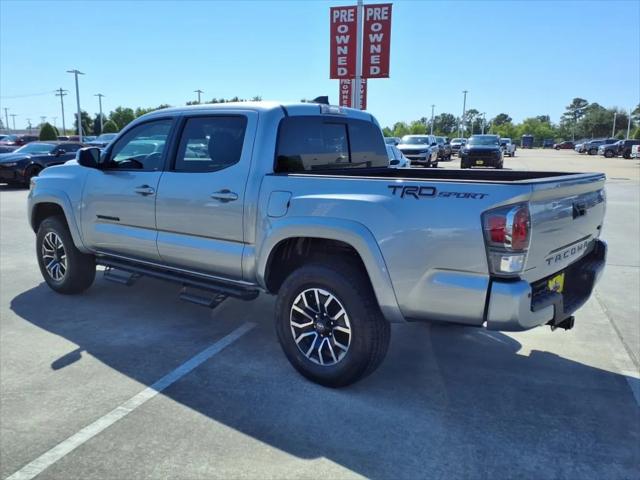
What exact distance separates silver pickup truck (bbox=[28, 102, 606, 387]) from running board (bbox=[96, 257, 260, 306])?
0.05ft

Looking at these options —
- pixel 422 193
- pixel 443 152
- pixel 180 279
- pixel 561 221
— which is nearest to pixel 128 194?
pixel 180 279

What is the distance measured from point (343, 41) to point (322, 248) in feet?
38.3

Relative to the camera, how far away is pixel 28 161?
16609 mm

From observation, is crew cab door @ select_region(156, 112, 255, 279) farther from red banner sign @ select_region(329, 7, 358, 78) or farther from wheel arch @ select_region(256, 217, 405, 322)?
red banner sign @ select_region(329, 7, 358, 78)

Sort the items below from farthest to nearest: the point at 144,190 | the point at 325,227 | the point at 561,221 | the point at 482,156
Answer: the point at 482,156, the point at 144,190, the point at 325,227, the point at 561,221

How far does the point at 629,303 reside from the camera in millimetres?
5480

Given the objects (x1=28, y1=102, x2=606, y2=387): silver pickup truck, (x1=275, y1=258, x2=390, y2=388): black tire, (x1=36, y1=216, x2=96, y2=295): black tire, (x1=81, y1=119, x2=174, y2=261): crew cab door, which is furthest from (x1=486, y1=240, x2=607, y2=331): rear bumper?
(x1=36, y1=216, x2=96, y2=295): black tire

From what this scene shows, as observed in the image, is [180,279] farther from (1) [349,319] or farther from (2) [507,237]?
(2) [507,237]

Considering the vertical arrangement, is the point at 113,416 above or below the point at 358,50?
below

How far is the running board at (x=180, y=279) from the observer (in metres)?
3.99

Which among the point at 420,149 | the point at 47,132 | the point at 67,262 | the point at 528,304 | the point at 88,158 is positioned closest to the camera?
the point at 528,304

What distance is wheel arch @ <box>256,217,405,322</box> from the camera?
3.18 meters

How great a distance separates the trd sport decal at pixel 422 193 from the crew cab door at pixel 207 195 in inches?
50.2

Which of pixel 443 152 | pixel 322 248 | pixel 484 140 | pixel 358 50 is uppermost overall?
pixel 358 50
